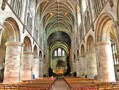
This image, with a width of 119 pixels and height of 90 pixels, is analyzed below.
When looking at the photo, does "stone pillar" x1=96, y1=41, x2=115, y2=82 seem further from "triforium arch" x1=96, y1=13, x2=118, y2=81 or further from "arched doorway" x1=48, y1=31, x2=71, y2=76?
"arched doorway" x1=48, y1=31, x2=71, y2=76

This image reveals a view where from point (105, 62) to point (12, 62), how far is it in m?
8.25

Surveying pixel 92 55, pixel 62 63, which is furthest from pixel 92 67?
pixel 62 63

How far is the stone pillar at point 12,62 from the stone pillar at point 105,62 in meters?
7.29

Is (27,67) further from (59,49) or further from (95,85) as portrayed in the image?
(59,49)

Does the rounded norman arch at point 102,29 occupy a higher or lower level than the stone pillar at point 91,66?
higher

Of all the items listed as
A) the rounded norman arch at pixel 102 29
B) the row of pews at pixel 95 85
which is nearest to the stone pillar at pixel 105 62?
the rounded norman arch at pixel 102 29

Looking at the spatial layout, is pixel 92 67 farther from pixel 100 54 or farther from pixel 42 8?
pixel 42 8

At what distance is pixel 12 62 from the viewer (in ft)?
39.2

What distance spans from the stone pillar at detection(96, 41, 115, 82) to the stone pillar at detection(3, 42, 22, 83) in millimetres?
7286

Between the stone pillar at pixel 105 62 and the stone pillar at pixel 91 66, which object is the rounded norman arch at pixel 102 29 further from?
the stone pillar at pixel 91 66

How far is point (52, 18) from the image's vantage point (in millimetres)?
30250

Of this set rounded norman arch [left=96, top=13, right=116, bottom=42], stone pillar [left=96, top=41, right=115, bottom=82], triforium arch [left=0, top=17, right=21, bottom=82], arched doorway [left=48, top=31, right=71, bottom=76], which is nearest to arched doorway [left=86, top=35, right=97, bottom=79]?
rounded norman arch [left=96, top=13, right=116, bottom=42]

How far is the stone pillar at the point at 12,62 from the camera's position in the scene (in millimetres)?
11523

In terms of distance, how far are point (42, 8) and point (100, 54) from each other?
1655 cm
